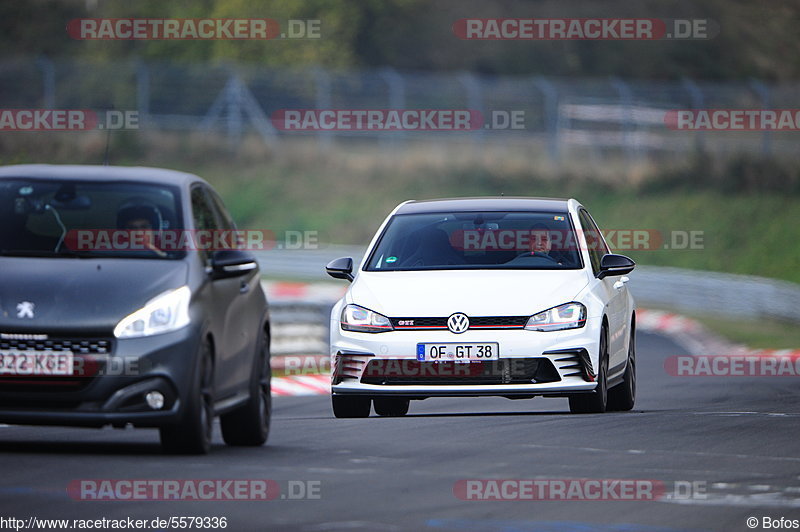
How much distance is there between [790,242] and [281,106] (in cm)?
1633

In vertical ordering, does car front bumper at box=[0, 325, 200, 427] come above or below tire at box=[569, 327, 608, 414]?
above

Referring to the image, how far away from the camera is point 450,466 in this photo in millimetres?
10086

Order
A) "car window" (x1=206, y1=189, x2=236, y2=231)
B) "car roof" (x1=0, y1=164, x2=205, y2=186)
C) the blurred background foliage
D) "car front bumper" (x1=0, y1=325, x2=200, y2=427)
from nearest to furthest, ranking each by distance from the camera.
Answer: "car front bumper" (x1=0, y1=325, x2=200, y2=427) < "car roof" (x1=0, y1=164, x2=205, y2=186) < "car window" (x1=206, y1=189, x2=236, y2=231) < the blurred background foliage

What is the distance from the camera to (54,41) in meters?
78.4

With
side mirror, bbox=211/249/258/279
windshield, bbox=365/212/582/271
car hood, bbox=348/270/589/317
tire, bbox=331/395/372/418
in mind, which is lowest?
tire, bbox=331/395/372/418

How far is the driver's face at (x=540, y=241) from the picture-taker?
14188 mm

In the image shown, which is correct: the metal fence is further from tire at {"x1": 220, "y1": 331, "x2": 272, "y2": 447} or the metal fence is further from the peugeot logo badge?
tire at {"x1": 220, "y1": 331, "x2": 272, "y2": 447}

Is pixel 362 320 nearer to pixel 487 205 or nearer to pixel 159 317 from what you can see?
pixel 487 205

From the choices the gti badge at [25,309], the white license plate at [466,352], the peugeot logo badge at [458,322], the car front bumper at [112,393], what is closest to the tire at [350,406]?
the white license plate at [466,352]

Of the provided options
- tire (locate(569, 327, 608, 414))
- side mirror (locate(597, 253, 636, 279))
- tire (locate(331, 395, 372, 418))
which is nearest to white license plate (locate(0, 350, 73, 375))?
tire (locate(331, 395, 372, 418))

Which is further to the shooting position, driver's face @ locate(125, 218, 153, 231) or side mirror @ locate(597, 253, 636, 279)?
side mirror @ locate(597, 253, 636, 279)

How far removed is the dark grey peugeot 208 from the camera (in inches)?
397

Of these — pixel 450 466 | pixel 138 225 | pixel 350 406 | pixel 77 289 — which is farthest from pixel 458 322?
pixel 77 289

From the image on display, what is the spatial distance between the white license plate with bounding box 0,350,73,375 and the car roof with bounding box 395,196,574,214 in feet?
16.4
